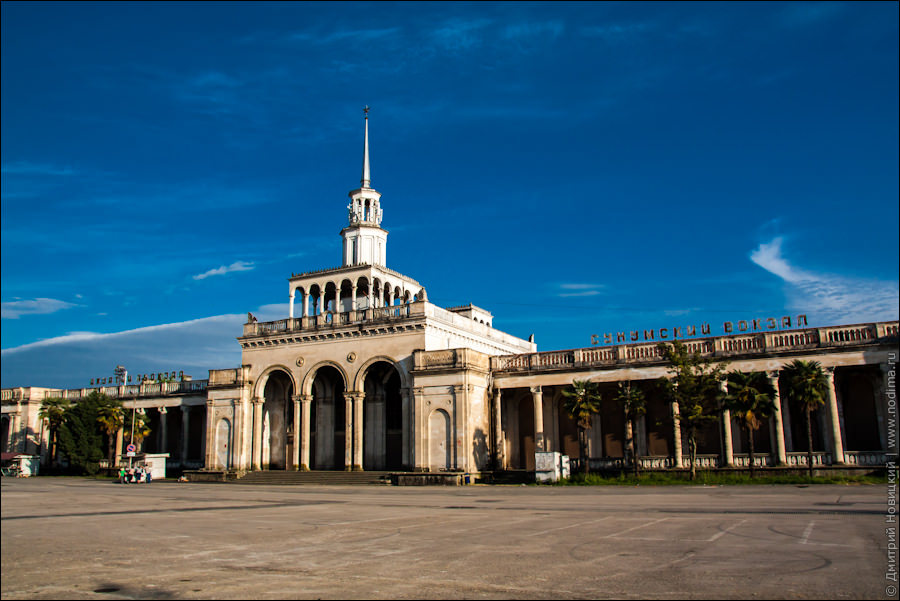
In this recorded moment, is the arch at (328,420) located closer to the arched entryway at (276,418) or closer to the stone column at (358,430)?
the arched entryway at (276,418)

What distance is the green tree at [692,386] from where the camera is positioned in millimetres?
36031

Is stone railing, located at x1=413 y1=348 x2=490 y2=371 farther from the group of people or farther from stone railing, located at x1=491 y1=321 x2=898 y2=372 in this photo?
the group of people

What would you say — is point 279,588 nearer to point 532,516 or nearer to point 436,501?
point 532,516

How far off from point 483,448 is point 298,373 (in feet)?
48.7

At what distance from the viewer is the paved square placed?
28.6ft

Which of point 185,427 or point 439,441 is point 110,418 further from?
point 439,441

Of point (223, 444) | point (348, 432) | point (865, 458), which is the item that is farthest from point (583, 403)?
point (223, 444)

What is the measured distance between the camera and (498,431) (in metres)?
44.7

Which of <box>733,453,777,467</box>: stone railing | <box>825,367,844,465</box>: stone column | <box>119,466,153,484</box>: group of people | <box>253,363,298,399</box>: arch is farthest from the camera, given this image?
<box>253,363,298,399</box>: arch

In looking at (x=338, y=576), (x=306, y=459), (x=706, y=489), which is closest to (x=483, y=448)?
(x=306, y=459)

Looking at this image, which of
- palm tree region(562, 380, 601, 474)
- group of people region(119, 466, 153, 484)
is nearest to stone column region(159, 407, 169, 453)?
group of people region(119, 466, 153, 484)

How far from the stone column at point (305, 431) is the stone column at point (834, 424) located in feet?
104

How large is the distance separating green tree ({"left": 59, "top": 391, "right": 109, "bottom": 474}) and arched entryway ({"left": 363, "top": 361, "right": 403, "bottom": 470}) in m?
24.2

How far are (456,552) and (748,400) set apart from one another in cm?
2702
